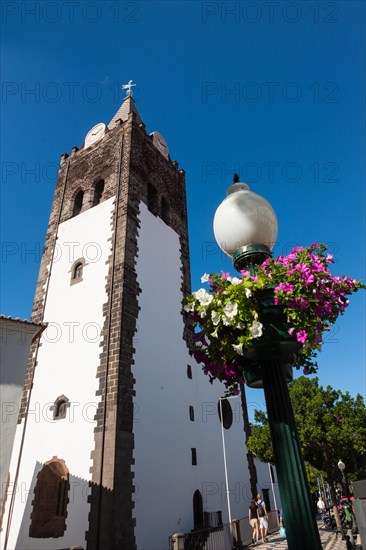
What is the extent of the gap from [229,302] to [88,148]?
2025cm

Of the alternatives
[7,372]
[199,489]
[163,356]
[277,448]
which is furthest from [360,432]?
[277,448]

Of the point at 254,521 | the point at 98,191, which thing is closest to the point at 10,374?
the point at 254,521

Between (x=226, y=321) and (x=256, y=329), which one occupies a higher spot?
(x=226, y=321)

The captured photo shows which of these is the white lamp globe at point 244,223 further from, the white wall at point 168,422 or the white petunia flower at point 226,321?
the white wall at point 168,422

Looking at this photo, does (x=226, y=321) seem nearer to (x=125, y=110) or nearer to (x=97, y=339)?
(x=97, y=339)

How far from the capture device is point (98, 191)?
18953mm

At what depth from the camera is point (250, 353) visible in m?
3.06

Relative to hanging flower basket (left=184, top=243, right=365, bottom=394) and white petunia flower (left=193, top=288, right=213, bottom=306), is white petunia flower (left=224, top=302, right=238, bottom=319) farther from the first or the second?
white petunia flower (left=193, top=288, right=213, bottom=306)

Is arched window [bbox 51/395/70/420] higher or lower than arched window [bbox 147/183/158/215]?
lower

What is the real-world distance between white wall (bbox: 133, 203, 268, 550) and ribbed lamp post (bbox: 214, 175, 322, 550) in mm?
9482

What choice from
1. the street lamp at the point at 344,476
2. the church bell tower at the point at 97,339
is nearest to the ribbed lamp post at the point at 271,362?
the church bell tower at the point at 97,339

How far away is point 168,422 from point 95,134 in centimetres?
1699

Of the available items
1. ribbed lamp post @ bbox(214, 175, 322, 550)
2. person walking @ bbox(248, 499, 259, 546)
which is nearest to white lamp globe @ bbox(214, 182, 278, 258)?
ribbed lamp post @ bbox(214, 175, 322, 550)

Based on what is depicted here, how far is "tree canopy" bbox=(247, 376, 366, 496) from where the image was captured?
59.1 feet
